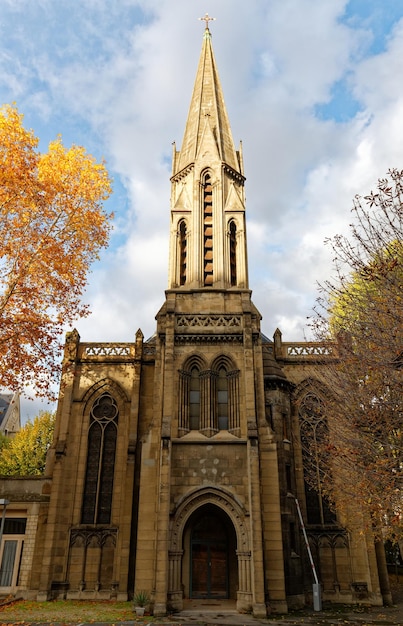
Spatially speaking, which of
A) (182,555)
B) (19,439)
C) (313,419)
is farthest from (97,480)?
(19,439)

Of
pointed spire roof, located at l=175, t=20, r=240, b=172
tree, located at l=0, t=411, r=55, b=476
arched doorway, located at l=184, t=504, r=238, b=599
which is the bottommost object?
arched doorway, located at l=184, t=504, r=238, b=599

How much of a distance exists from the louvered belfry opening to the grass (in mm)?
14509

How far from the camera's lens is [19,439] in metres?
38.1

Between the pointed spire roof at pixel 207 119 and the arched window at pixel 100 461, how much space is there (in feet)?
46.2

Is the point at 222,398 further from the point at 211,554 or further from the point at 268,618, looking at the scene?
the point at 268,618

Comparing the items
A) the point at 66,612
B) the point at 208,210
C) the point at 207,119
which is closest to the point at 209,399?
the point at 66,612

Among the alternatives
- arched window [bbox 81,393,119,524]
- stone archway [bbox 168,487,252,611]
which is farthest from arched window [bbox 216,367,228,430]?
arched window [bbox 81,393,119,524]

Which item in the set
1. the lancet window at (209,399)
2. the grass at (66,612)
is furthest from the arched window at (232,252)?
the grass at (66,612)

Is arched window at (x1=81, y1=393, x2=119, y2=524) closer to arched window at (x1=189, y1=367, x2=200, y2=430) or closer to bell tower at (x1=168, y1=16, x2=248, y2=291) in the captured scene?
arched window at (x1=189, y1=367, x2=200, y2=430)

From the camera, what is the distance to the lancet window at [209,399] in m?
20.0

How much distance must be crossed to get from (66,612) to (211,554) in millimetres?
5763

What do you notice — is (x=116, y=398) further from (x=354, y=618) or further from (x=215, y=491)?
(x=354, y=618)

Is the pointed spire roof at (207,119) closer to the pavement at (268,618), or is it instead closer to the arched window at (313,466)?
the arched window at (313,466)

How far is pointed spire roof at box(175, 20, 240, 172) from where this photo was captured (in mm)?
27672
